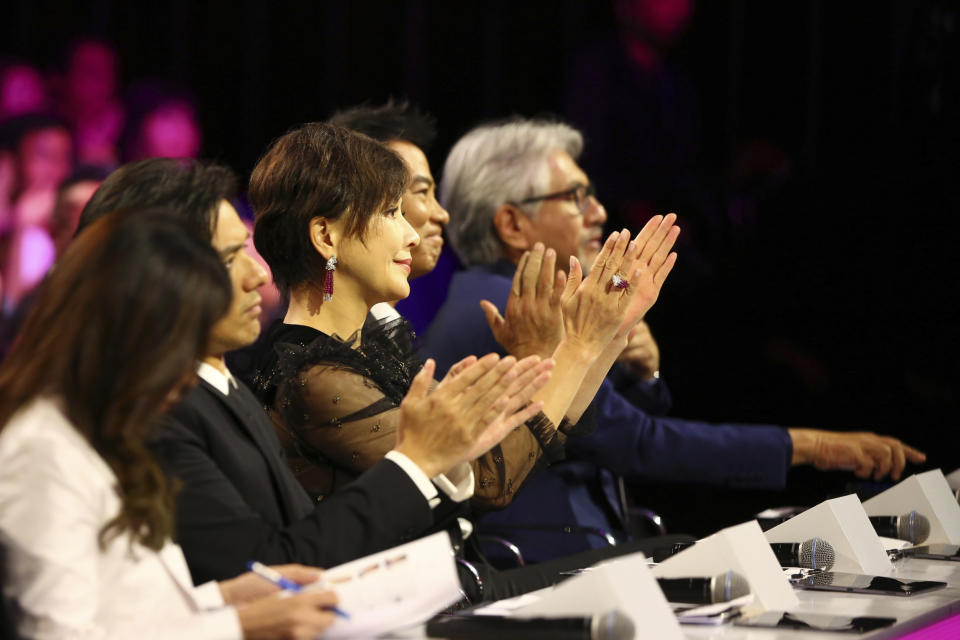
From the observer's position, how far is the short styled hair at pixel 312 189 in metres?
2.26

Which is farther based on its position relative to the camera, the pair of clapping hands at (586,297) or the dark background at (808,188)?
the dark background at (808,188)

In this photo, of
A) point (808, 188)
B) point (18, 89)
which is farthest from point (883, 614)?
point (18, 89)

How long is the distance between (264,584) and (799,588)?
35.9 inches

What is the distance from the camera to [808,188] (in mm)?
4547

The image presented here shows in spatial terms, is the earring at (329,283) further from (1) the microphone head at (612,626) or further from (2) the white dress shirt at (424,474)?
(1) the microphone head at (612,626)

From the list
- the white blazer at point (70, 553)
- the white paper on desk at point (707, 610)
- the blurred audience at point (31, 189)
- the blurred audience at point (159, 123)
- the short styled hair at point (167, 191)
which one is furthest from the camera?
the blurred audience at point (159, 123)

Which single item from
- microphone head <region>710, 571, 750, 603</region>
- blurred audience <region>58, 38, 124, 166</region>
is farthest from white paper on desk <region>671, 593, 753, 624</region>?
blurred audience <region>58, 38, 124, 166</region>

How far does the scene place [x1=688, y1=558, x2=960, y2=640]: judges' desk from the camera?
1.64 metres

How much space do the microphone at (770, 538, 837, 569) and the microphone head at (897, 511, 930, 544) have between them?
0.42 meters

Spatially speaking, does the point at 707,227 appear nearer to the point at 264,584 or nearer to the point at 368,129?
the point at 368,129

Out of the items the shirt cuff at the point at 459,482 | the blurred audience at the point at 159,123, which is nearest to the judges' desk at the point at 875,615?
the shirt cuff at the point at 459,482

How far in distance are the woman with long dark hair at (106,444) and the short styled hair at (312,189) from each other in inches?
30.6

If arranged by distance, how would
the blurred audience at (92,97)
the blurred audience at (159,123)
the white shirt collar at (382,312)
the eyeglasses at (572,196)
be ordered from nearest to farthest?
the white shirt collar at (382,312) → the eyeglasses at (572,196) → the blurred audience at (159,123) → the blurred audience at (92,97)

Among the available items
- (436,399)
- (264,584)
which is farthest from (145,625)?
(436,399)
